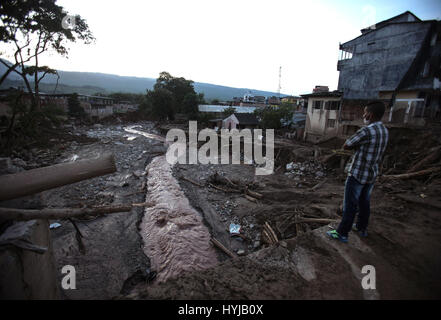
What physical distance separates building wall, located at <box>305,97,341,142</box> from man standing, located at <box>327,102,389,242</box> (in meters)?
16.2

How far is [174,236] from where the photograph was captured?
6023 mm

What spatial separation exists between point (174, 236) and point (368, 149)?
5318 millimetres

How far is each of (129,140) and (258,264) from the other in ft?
65.6

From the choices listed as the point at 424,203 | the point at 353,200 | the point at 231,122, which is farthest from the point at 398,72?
the point at 353,200

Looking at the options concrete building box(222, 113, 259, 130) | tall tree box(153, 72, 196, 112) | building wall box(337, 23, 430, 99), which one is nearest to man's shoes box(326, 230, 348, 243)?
building wall box(337, 23, 430, 99)

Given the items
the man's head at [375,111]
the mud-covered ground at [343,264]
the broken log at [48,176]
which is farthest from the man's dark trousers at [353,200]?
the broken log at [48,176]

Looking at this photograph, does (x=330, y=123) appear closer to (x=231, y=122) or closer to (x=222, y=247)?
(x=231, y=122)

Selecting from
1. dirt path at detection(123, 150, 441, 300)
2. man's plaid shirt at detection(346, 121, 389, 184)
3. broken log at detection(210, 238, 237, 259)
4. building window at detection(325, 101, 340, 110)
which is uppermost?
building window at detection(325, 101, 340, 110)

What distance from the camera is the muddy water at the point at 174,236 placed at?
504 centimetres

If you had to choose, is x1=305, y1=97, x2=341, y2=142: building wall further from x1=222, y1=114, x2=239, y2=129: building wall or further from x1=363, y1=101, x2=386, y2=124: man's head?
x1=363, y1=101, x2=386, y2=124: man's head

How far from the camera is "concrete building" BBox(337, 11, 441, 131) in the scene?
43.6 feet

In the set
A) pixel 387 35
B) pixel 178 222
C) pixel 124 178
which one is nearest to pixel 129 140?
pixel 124 178

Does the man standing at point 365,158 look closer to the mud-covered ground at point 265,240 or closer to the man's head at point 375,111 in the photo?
the man's head at point 375,111
